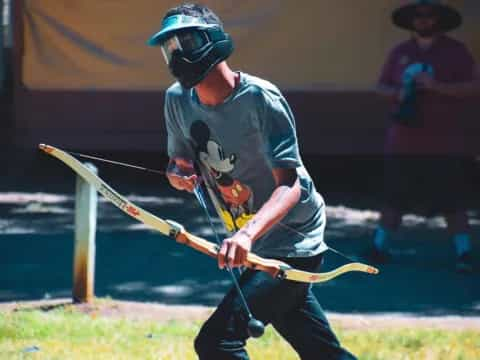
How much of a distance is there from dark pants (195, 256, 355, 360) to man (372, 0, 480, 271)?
4220mm

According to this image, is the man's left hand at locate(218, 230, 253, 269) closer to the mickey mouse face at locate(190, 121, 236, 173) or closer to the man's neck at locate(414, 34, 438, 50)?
the mickey mouse face at locate(190, 121, 236, 173)

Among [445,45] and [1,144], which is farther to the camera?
[1,144]

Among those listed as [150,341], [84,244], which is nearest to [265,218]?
[150,341]

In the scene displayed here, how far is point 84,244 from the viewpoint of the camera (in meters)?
7.26

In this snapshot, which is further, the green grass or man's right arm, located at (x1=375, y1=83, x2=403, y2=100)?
man's right arm, located at (x1=375, y1=83, x2=403, y2=100)

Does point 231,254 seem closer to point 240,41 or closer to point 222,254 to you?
point 222,254

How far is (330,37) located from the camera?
11789 millimetres

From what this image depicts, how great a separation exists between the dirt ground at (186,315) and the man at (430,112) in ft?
4.89

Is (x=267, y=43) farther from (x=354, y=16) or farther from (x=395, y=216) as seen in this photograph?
(x=395, y=216)

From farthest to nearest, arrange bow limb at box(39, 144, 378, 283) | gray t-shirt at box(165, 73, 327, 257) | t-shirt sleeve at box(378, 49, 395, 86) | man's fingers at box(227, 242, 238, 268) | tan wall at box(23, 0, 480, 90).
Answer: tan wall at box(23, 0, 480, 90)
t-shirt sleeve at box(378, 49, 395, 86)
gray t-shirt at box(165, 73, 327, 257)
bow limb at box(39, 144, 378, 283)
man's fingers at box(227, 242, 238, 268)

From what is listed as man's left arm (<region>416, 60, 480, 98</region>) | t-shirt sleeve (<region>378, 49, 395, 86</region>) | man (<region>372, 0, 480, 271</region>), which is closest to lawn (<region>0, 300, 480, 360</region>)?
man (<region>372, 0, 480, 271</region>)

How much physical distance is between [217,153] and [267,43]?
7.56 metres

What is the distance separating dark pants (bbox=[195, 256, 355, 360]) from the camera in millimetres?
4133

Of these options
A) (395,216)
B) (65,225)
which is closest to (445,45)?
(395,216)
